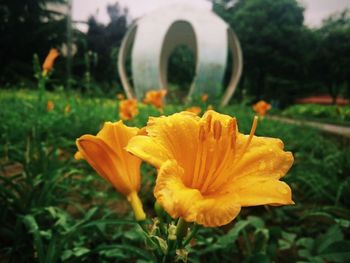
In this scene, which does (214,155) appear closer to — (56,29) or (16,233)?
(16,233)

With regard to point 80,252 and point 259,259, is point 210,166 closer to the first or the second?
point 259,259

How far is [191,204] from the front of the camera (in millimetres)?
618

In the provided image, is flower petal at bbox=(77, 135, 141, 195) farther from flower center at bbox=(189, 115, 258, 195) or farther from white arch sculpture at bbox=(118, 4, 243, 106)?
white arch sculpture at bbox=(118, 4, 243, 106)

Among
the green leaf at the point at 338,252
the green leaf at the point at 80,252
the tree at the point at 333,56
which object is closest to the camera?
the green leaf at the point at 338,252

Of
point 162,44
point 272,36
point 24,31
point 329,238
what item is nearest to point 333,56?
point 272,36

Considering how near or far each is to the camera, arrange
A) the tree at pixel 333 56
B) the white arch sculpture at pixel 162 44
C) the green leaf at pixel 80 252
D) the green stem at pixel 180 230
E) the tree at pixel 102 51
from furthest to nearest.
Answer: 1. the tree at pixel 333 56
2. the tree at pixel 102 51
3. the white arch sculpture at pixel 162 44
4. the green leaf at pixel 80 252
5. the green stem at pixel 180 230

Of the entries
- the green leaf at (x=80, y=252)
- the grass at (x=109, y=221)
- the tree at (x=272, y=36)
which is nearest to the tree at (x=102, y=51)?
the tree at (x=272, y=36)

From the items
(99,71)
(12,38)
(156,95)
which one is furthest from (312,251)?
(12,38)

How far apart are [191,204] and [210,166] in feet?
0.46

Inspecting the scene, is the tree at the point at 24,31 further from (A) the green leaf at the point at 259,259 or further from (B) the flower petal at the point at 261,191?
(B) the flower petal at the point at 261,191

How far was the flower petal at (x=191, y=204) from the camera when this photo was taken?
606 millimetres

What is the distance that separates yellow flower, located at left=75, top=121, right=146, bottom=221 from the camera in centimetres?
84

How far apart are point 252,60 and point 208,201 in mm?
28004

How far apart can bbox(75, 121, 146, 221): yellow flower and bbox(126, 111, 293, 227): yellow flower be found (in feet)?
0.40
